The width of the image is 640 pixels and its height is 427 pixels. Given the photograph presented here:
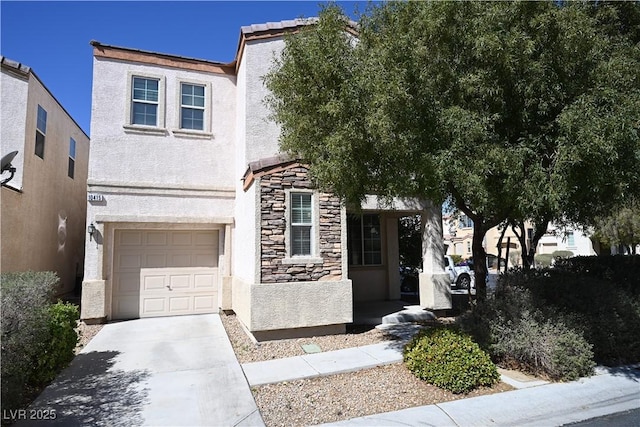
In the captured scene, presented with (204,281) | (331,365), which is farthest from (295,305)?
(204,281)

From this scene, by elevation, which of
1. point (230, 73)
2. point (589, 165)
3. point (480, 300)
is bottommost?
point (480, 300)

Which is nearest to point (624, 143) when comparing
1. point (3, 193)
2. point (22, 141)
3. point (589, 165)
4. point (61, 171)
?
point (589, 165)

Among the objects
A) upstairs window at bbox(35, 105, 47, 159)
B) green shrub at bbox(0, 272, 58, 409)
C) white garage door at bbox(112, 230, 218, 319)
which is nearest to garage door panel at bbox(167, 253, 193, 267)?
white garage door at bbox(112, 230, 218, 319)

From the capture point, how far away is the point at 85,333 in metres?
9.27

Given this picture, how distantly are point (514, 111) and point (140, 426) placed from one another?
6823 millimetres

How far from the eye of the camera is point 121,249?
10898 millimetres

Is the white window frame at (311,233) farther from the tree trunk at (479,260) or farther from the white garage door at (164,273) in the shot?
the white garage door at (164,273)

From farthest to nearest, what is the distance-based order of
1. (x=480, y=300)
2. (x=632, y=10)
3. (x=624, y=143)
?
(x=480, y=300), (x=632, y=10), (x=624, y=143)

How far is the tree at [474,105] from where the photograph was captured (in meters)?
5.41

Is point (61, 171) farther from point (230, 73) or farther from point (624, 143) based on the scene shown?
point (624, 143)

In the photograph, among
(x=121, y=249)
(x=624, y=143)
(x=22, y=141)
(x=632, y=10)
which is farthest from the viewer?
(x=121, y=249)

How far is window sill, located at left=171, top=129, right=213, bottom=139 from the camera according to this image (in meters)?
11.3

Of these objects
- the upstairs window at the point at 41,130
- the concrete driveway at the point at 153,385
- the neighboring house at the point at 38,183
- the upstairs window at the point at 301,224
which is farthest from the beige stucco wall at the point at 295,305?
the upstairs window at the point at 41,130

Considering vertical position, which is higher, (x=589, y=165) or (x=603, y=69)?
(x=603, y=69)
